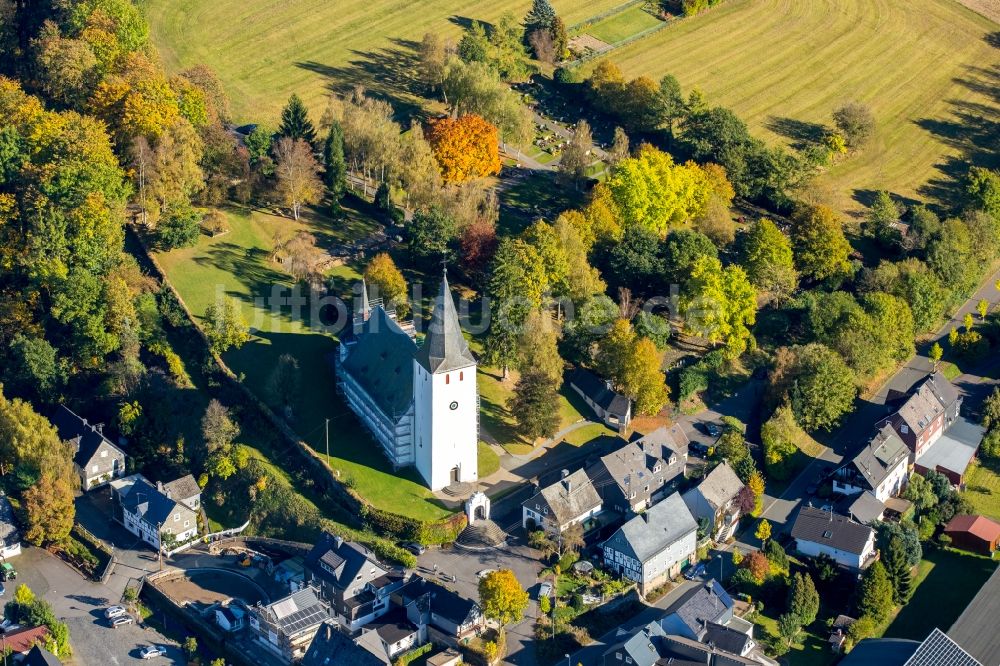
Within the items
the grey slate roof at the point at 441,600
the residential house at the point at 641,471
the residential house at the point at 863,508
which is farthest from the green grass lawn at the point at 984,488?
the grey slate roof at the point at 441,600

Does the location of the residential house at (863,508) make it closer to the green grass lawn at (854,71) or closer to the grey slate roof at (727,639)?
the grey slate roof at (727,639)

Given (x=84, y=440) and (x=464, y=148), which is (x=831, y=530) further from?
(x=84, y=440)

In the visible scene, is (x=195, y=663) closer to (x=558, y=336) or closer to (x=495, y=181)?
(x=558, y=336)

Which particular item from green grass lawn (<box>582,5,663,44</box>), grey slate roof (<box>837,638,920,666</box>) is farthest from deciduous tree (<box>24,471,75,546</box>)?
green grass lawn (<box>582,5,663,44</box>)

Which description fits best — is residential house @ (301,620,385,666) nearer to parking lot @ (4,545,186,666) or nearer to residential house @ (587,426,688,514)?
parking lot @ (4,545,186,666)

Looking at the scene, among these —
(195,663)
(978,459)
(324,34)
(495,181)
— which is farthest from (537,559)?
(324,34)

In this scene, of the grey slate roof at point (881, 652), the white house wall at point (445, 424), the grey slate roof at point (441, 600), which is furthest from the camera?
the white house wall at point (445, 424)

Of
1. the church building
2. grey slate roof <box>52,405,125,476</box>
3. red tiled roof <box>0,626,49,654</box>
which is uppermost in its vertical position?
the church building
